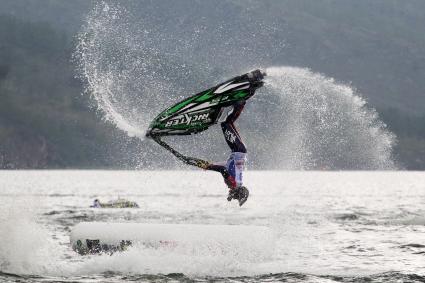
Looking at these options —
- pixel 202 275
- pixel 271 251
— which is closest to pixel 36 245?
pixel 202 275

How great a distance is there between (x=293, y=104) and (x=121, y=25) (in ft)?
23.8

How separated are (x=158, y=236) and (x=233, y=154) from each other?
580 centimetres

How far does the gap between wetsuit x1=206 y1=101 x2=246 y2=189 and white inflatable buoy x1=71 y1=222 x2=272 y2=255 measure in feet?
13.8

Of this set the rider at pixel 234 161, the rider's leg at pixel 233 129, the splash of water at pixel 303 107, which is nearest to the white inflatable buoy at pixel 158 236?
the splash of water at pixel 303 107

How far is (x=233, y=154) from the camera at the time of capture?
22609 mm

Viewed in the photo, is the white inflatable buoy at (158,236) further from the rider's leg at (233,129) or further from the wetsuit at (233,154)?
the rider's leg at (233,129)

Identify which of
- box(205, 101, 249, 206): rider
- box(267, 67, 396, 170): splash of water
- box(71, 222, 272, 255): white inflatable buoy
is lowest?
box(71, 222, 272, 255): white inflatable buoy

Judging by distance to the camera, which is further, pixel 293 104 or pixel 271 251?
pixel 271 251

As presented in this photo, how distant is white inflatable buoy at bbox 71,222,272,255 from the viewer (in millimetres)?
26375

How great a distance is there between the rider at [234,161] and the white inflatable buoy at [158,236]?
4136 millimetres

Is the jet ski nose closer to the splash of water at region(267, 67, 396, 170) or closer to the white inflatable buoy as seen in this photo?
the splash of water at region(267, 67, 396, 170)

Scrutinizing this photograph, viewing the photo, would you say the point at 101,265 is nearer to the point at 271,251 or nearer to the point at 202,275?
the point at 202,275

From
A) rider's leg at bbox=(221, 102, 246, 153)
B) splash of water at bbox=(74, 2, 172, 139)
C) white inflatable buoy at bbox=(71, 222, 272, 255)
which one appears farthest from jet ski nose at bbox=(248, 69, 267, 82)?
white inflatable buoy at bbox=(71, 222, 272, 255)

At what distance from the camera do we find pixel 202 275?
24.6 metres
